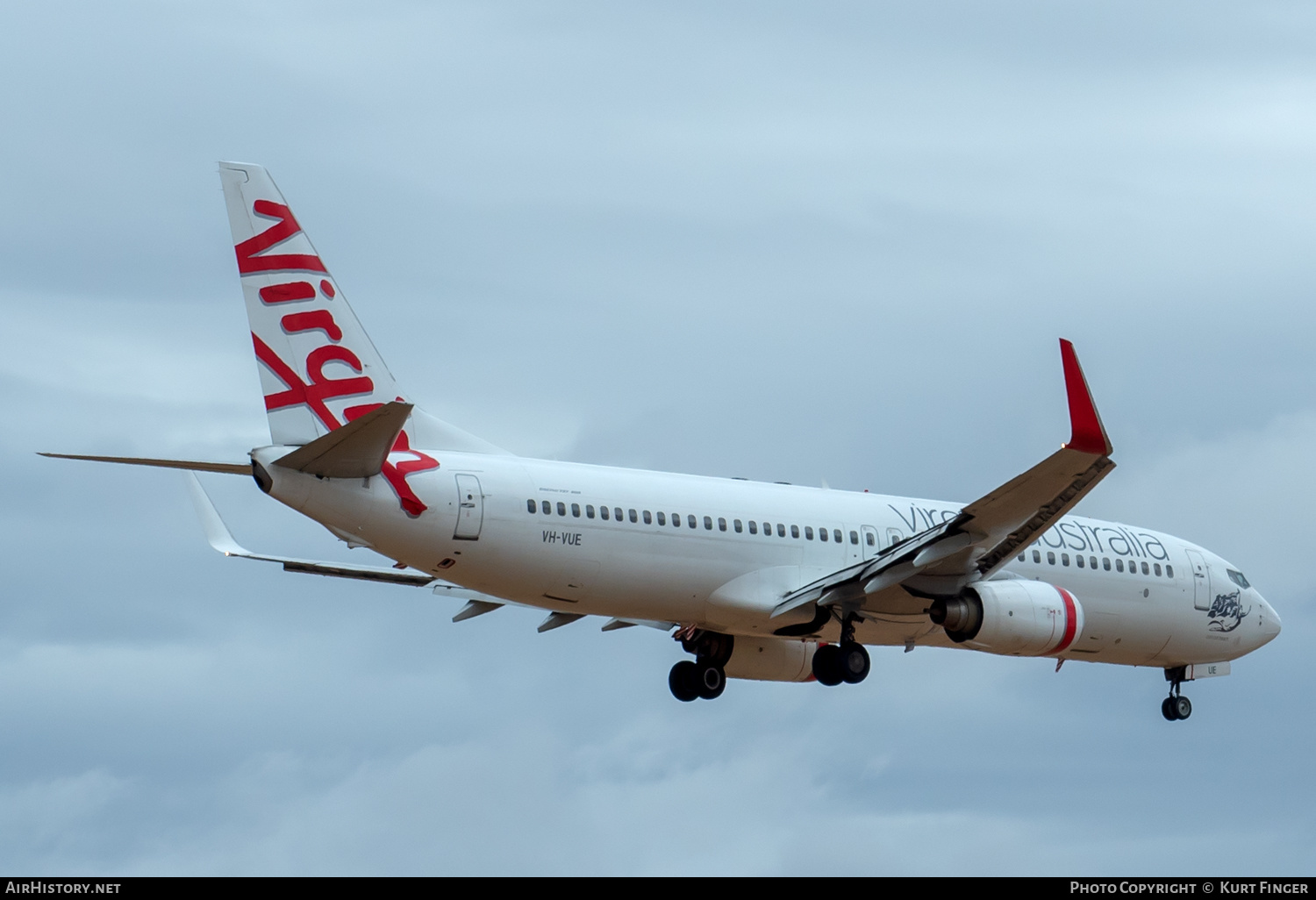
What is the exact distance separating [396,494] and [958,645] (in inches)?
478

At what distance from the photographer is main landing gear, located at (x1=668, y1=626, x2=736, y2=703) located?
1447 inches

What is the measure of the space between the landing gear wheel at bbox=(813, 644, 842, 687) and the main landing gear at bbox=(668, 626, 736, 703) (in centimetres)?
302

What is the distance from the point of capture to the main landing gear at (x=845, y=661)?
33969mm

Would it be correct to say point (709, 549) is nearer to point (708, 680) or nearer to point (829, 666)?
point (829, 666)

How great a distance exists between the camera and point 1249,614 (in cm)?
3966

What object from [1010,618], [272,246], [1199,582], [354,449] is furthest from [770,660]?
[272,246]

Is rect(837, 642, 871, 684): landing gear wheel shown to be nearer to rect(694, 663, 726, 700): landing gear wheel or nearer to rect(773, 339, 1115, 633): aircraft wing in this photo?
rect(773, 339, 1115, 633): aircraft wing

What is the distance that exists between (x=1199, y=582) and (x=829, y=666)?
9.65 m

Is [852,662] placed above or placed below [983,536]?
below

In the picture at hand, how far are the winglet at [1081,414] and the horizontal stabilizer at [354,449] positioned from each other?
10272mm

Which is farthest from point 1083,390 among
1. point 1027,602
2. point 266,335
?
point 266,335

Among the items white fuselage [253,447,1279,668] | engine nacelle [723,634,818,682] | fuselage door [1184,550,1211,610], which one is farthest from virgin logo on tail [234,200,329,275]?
fuselage door [1184,550,1211,610]

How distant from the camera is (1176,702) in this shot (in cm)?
3922

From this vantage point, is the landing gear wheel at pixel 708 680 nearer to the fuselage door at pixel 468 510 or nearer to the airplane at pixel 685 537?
the airplane at pixel 685 537
